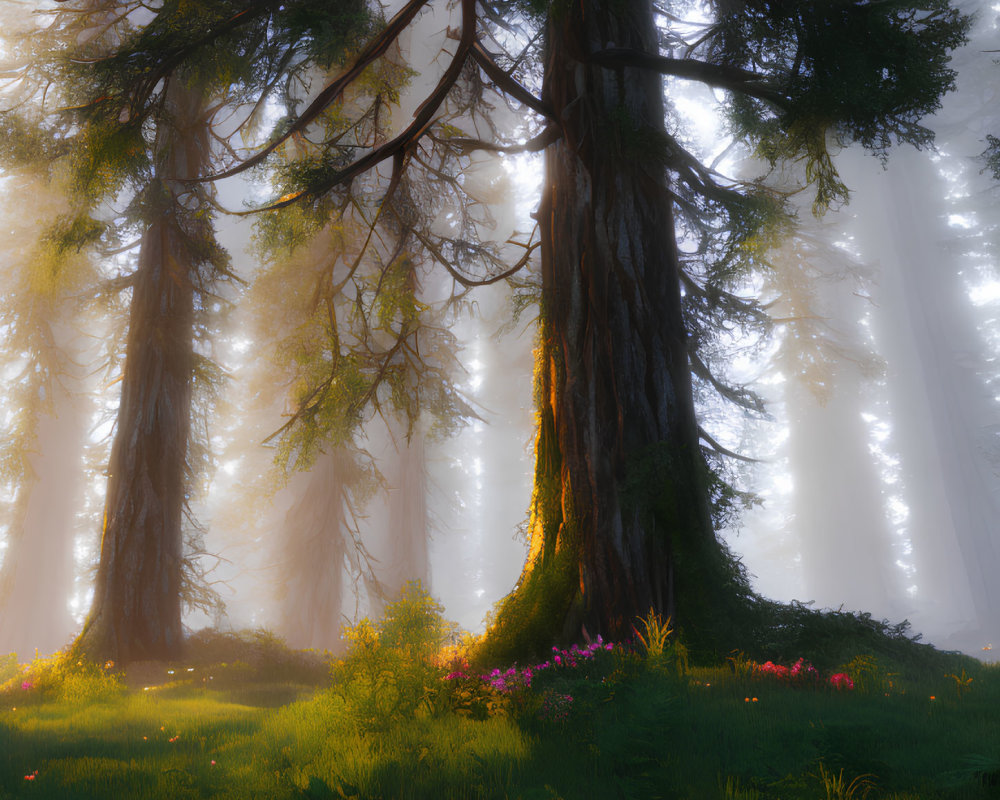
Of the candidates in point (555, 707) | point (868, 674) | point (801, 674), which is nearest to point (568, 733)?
point (555, 707)

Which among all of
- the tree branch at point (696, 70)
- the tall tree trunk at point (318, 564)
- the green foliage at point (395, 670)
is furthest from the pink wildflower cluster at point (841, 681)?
the tall tree trunk at point (318, 564)

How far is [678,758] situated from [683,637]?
2123mm

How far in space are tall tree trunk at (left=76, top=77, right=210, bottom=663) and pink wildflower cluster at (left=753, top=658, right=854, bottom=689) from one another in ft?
26.6

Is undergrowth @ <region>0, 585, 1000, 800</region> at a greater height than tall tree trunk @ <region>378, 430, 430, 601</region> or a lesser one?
lesser

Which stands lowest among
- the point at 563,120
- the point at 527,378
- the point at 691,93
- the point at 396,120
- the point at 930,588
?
the point at 930,588

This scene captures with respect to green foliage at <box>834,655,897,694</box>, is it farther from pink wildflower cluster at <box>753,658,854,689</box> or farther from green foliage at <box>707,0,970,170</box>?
green foliage at <box>707,0,970,170</box>

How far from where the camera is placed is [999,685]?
12.5 ft

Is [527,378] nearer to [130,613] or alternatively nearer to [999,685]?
[130,613]

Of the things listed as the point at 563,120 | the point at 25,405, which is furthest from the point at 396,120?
the point at 563,120

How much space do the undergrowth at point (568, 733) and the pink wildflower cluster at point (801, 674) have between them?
1 centimetres

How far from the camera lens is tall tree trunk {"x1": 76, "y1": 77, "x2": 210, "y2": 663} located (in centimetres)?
845

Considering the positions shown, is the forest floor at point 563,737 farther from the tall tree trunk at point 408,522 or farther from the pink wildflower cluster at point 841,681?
the tall tree trunk at point 408,522

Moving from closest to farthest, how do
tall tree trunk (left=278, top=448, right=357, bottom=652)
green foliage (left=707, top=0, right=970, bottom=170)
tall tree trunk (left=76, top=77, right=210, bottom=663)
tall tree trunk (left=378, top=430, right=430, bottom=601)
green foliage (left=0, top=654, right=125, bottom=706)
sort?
green foliage (left=707, top=0, right=970, bottom=170) < green foliage (left=0, top=654, right=125, bottom=706) < tall tree trunk (left=76, top=77, right=210, bottom=663) < tall tree trunk (left=278, top=448, right=357, bottom=652) < tall tree trunk (left=378, top=430, right=430, bottom=601)

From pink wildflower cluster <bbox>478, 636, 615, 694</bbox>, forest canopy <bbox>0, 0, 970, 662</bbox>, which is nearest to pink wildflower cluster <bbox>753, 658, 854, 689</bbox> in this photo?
forest canopy <bbox>0, 0, 970, 662</bbox>
